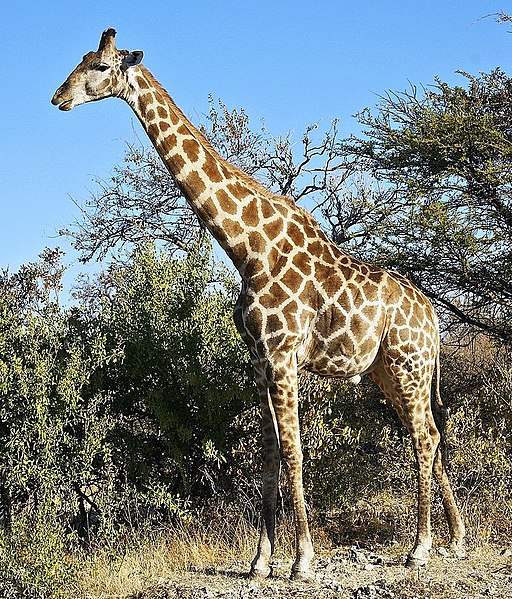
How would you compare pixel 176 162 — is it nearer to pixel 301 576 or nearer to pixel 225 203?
pixel 225 203

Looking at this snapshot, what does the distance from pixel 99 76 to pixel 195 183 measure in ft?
3.86

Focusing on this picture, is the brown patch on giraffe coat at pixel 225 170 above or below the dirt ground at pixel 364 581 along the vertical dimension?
above

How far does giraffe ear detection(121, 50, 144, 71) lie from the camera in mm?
6801

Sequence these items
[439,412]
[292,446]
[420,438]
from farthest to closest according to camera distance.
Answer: [439,412] < [420,438] < [292,446]

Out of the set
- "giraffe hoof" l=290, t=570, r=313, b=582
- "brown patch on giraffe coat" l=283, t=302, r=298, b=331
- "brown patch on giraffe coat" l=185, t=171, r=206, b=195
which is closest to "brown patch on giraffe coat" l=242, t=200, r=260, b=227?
"brown patch on giraffe coat" l=185, t=171, r=206, b=195

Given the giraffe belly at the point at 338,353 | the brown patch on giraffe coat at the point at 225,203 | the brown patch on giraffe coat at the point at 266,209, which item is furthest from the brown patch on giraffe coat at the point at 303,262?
the brown patch on giraffe coat at the point at 225,203

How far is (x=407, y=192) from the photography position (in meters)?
11.0

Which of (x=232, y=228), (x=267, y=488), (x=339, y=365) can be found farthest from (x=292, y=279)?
(x=267, y=488)

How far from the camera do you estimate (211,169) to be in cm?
695

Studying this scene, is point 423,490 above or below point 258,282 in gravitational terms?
below

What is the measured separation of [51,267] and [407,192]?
16.8 feet

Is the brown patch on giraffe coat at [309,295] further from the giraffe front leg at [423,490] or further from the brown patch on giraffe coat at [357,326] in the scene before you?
the giraffe front leg at [423,490]

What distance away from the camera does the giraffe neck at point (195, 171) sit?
6.88 meters

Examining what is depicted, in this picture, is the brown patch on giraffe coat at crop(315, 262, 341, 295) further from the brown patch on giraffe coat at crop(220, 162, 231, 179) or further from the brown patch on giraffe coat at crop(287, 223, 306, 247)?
the brown patch on giraffe coat at crop(220, 162, 231, 179)
